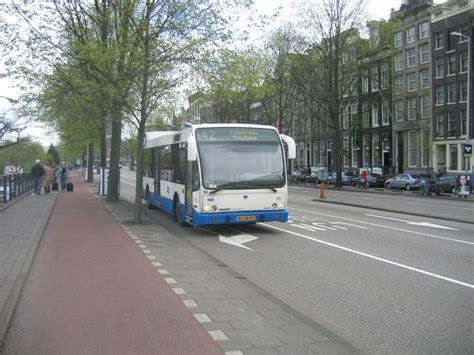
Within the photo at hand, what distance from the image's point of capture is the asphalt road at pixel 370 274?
554 centimetres

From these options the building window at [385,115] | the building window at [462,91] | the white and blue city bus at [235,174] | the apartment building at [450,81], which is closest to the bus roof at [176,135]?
the white and blue city bus at [235,174]

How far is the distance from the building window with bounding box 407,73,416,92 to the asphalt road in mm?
41735

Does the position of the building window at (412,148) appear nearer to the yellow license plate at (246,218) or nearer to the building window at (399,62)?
the building window at (399,62)

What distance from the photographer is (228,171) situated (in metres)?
12.9

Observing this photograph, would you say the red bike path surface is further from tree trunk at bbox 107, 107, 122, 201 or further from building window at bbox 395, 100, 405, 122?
building window at bbox 395, 100, 405, 122

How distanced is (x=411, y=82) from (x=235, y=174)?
46.8 m

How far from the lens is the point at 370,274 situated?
8.48m

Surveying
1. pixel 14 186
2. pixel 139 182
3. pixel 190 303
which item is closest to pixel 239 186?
pixel 139 182

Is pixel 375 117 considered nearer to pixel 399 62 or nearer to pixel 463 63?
pixel 399 62

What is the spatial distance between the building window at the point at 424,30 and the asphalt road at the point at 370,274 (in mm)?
42589

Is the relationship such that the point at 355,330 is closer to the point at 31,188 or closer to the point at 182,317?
the point at 182,317

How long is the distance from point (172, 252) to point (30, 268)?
9.44ft

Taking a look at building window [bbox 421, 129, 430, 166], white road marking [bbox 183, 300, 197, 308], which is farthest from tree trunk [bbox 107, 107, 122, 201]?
building window [bbox 421, 129, 430, 166]

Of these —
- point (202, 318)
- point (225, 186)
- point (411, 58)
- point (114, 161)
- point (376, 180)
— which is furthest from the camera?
point (411, 58)
